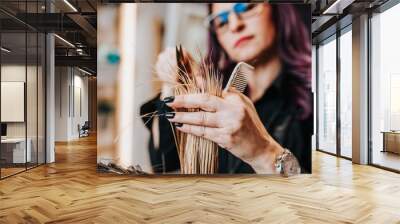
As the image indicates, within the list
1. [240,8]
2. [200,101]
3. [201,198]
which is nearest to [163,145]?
[200,101]

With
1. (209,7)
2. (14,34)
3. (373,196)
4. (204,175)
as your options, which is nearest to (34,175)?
(14,34)

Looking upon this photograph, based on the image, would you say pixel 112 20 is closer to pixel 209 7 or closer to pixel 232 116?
pixel 209 7

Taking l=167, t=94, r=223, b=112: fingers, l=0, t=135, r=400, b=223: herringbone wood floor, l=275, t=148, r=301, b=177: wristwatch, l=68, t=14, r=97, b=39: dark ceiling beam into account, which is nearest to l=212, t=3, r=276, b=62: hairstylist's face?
l=167, t=94, r=223, b=112: fingers

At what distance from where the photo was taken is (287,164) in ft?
20.7

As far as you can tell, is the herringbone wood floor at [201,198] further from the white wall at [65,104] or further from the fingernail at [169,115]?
the white wall at [65,104]

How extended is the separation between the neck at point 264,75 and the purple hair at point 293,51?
0.55 ft

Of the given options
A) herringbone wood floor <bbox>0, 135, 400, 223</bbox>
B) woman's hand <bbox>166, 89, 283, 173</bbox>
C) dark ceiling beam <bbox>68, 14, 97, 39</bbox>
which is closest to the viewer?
herringbone wood floor <bbox>0, 135, 400, 223</bbox>

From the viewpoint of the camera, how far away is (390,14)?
7234mm

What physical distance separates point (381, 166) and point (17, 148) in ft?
23.1

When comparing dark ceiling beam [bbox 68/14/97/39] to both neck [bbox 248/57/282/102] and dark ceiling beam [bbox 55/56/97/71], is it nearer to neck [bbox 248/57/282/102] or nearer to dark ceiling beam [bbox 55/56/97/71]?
dark ceiling beam [bbox 55/56/97/71]

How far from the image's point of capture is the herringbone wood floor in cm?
388

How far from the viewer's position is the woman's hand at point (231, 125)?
6133mm

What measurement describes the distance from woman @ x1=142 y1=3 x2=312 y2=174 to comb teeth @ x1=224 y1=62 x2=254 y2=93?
0.09 meters

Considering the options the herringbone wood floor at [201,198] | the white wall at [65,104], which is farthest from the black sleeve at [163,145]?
the white wall at [65,104]
